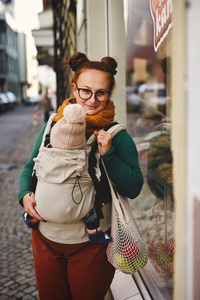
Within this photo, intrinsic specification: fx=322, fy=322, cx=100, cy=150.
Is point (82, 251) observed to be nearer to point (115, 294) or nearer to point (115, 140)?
point (115, 140)

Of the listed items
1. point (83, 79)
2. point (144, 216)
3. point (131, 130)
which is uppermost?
point (83, 79)

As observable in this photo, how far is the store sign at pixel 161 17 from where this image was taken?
2064mm

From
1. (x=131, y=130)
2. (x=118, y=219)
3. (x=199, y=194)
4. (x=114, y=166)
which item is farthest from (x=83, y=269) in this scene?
(x=131, y=130)

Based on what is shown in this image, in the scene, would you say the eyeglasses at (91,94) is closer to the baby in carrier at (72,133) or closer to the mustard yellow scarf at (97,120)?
the mustard yellow scarf at (97,120)

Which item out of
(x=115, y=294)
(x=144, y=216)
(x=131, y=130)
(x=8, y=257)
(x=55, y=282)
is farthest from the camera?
(x=131, y=130)

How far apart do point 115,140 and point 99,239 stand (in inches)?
20.6

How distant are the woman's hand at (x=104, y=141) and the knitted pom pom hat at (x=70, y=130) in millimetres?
83

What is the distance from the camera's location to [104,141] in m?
1.54

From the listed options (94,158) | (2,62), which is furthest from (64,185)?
(2,62)

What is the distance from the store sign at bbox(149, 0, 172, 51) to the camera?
206 cm

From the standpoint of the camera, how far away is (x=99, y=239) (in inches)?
66.2

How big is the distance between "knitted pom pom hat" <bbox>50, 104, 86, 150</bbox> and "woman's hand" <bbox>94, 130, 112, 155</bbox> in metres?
0.08

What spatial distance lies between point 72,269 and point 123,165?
2.16ft

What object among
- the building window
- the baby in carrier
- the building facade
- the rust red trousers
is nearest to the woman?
the rust red trousers
